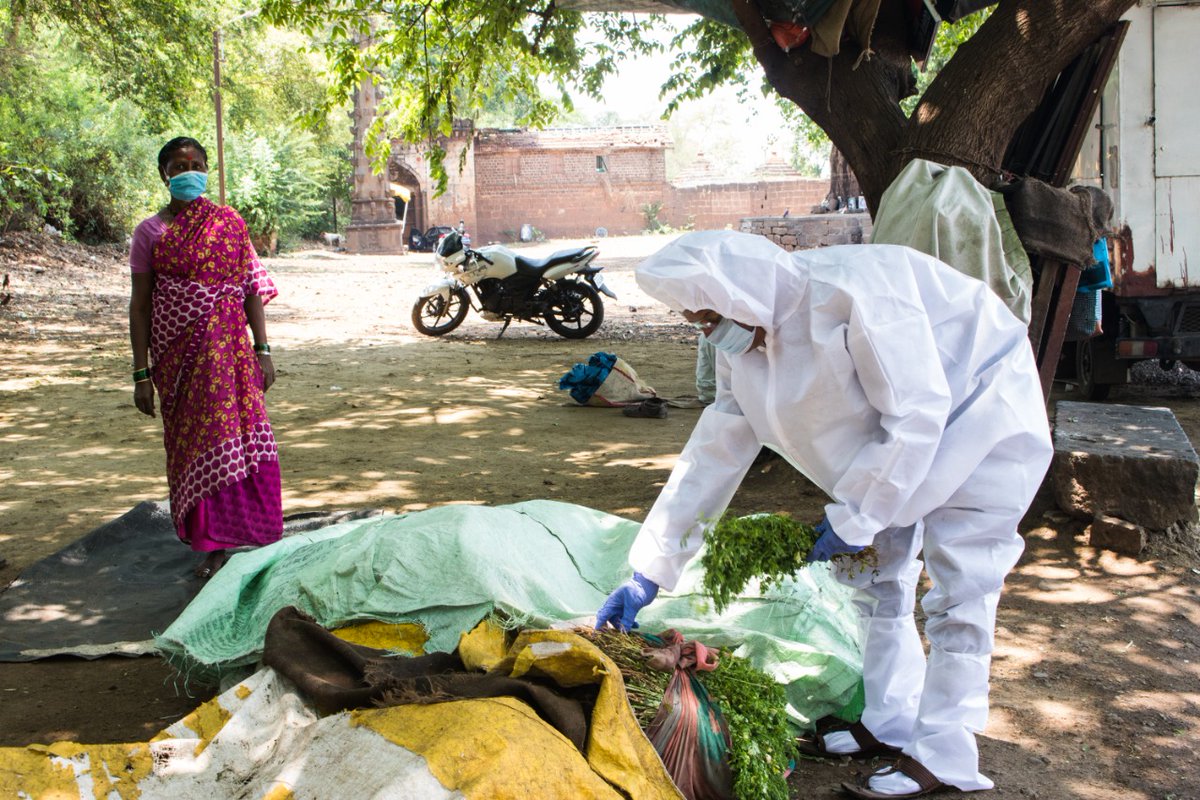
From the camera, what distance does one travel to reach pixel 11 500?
18.8 ft

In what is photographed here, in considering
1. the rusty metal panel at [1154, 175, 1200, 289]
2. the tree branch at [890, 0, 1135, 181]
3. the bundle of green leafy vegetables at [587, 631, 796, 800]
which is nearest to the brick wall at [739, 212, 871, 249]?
the rusty metal panel at [1154, 175, 1200, 289]

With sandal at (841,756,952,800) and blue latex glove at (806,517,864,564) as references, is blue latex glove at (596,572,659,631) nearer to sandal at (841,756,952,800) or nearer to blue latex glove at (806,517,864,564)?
blue latex glove at (806,517,864,564)

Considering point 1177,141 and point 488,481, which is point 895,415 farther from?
point 1177,141

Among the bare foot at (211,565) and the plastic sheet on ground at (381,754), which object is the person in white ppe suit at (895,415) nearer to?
the plastic sheet on ground at (381,754)

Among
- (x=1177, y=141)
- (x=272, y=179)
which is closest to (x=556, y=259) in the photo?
(x=1177, y=141)

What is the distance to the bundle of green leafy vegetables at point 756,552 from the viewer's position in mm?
2867

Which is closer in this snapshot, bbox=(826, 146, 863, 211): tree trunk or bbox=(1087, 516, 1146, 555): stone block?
bbox=(1087, 516, 1146, 555): stone block

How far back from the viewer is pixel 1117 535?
4.80 meters

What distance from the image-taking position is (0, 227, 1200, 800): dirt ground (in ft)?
10.7

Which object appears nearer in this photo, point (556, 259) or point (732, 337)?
point (732, 337)

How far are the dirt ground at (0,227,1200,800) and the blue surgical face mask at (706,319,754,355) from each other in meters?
1.21

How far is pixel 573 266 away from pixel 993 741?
9250 millimetres

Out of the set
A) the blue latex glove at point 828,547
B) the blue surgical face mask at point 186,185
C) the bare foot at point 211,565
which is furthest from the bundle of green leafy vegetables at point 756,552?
the blue surgical face mask at point 186,185

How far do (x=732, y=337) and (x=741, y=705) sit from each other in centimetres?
96
